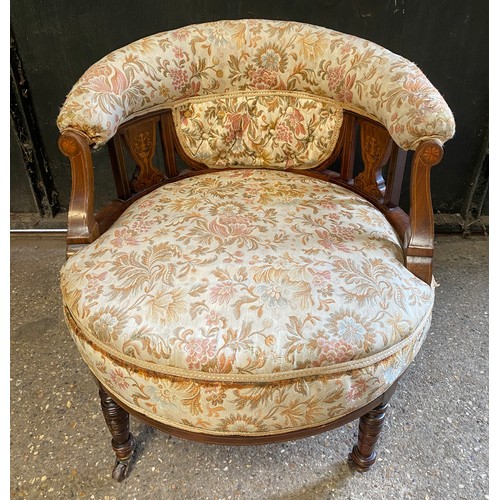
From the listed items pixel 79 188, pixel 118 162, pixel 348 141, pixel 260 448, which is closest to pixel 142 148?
pixel 118 162

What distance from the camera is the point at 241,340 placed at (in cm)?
80

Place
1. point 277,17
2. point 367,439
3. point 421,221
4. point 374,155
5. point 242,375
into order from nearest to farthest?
point 242,375 < point 421,221 < point 367,439 < point 374,155 < point 277,17

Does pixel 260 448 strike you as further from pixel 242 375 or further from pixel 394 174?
pixel 394 174

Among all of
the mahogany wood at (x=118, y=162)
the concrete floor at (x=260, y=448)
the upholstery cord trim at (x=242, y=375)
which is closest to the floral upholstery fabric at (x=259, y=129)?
the mahogany wood at (x=118, y=162)

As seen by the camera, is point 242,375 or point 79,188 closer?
point 242,375

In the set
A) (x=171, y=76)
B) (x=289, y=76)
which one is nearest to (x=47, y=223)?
(x=171, y=76)

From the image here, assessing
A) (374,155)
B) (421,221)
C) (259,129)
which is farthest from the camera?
(259,129)

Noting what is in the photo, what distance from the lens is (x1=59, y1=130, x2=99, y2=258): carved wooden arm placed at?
0.97 meters

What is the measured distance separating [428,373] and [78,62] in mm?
1535

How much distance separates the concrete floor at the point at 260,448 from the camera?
3.72 ft

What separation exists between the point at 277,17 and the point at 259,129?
1.68ft

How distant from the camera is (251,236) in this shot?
1.00m

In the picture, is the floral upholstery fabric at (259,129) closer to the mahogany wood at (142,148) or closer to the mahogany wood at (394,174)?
the mahogany wood at (142,148)

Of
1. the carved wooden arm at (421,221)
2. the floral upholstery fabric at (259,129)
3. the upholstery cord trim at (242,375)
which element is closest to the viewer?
the upholstery cord trim at (242,375)
